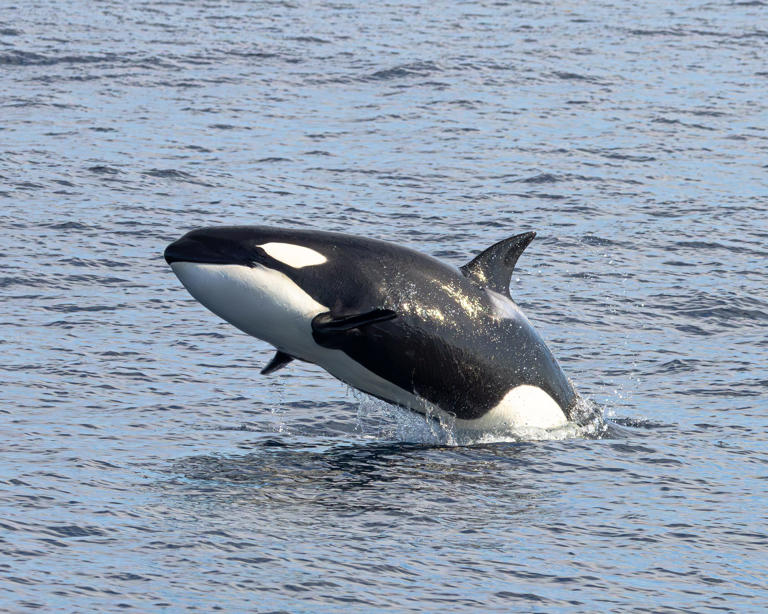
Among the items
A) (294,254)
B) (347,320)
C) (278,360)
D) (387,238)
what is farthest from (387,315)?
(387,238)

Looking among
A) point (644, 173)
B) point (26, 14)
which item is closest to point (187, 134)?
point (644, 173)

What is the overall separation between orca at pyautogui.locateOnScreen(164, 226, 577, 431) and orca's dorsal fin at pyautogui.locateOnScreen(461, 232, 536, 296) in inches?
0.4

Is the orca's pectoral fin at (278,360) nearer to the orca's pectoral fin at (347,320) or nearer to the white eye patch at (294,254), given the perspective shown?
the orca's pectoral fin at (347,320)

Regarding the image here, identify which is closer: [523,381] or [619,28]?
[523,381]

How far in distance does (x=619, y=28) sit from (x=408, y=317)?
35795 mm

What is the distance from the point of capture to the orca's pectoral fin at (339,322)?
603 inches

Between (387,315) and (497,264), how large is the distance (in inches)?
73.9

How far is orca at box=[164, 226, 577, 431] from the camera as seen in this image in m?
15.8

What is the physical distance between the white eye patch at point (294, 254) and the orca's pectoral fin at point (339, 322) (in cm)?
55

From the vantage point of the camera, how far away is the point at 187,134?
112 feet

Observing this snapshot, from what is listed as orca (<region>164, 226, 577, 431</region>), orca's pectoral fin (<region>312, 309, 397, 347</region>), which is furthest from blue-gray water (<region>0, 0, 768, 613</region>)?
orca's pectoral fin (<region>312, 309, 397, 347</region>)

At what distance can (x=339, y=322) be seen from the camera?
1550 centimetres

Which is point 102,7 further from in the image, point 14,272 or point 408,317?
point 408,317

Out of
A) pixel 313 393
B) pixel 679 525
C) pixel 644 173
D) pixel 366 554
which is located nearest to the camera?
pixel 366 554
